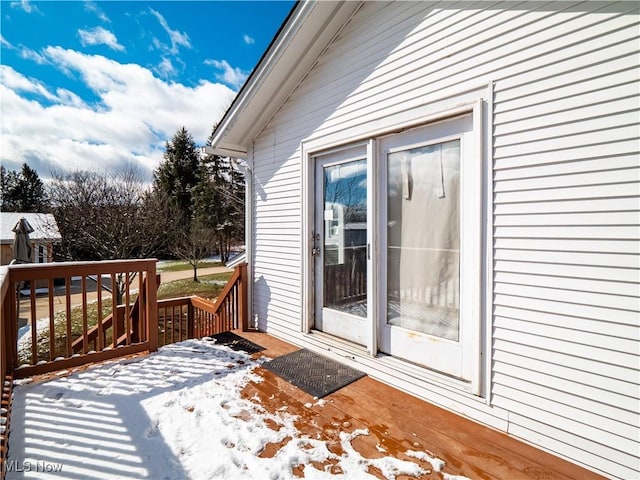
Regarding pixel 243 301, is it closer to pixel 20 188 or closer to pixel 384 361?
pixel 384 361

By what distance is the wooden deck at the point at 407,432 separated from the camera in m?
1.65

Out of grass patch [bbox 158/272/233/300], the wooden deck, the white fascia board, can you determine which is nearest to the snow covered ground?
the wooden deck

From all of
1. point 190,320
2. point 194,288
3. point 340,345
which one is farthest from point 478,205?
point 194,288

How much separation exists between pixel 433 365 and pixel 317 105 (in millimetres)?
2850

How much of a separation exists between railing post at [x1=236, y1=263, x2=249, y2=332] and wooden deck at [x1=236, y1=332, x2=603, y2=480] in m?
1.58

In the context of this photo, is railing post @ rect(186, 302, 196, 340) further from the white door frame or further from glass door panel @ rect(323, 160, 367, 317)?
glass door panel @ rect(323, 160, 367, 317)

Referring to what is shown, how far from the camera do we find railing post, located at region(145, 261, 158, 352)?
3229 millimetres

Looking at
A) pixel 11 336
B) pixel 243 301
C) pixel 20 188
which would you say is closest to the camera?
pixel 11 336

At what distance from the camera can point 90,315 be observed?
9102 mm

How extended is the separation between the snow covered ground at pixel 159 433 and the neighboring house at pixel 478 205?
2.65 feet

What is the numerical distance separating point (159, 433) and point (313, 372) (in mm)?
1307

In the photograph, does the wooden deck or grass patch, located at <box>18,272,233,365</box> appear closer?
the wooden deck

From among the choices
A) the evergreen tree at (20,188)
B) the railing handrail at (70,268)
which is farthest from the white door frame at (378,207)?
the evergreen tree at (20,188)

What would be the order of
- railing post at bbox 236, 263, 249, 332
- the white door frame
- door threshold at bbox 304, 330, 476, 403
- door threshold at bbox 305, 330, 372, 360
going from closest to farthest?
the white door frame < door threshold at bbox 304, 330, 476, 403 < door threshold at bbox 305, 330, 372, 360 < railing post at bbox 236, 263, 249, 332
